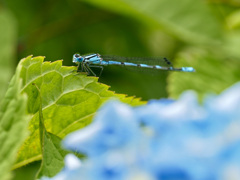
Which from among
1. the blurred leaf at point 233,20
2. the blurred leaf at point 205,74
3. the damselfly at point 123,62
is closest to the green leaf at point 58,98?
the damselfly at point 123,62

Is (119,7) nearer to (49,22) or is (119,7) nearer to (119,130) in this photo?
(49,22)

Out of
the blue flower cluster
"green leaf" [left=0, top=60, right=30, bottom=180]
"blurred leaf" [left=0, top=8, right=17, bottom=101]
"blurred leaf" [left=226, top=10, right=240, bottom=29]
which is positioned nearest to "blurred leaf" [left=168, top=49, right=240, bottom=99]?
"blurred leaf" [left=226, top=10, right=240, bottom=29]

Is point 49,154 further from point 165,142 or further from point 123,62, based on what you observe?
point 123,62

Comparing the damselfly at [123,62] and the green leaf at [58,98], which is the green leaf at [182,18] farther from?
the green leaf at [58,98]

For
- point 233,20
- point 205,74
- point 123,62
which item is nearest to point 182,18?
point 233,20

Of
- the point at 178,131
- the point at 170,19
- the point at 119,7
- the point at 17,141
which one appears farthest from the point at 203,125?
the point at 170,19

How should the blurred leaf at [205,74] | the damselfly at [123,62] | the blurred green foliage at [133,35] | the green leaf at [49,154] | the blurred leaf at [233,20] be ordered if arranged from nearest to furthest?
the green leaf at [49,154] < the damselfly at [123,62] < the blurred leaf at [205,74] < the blurred green foliage at [133,35] < the blurred leaf at [233,20]
